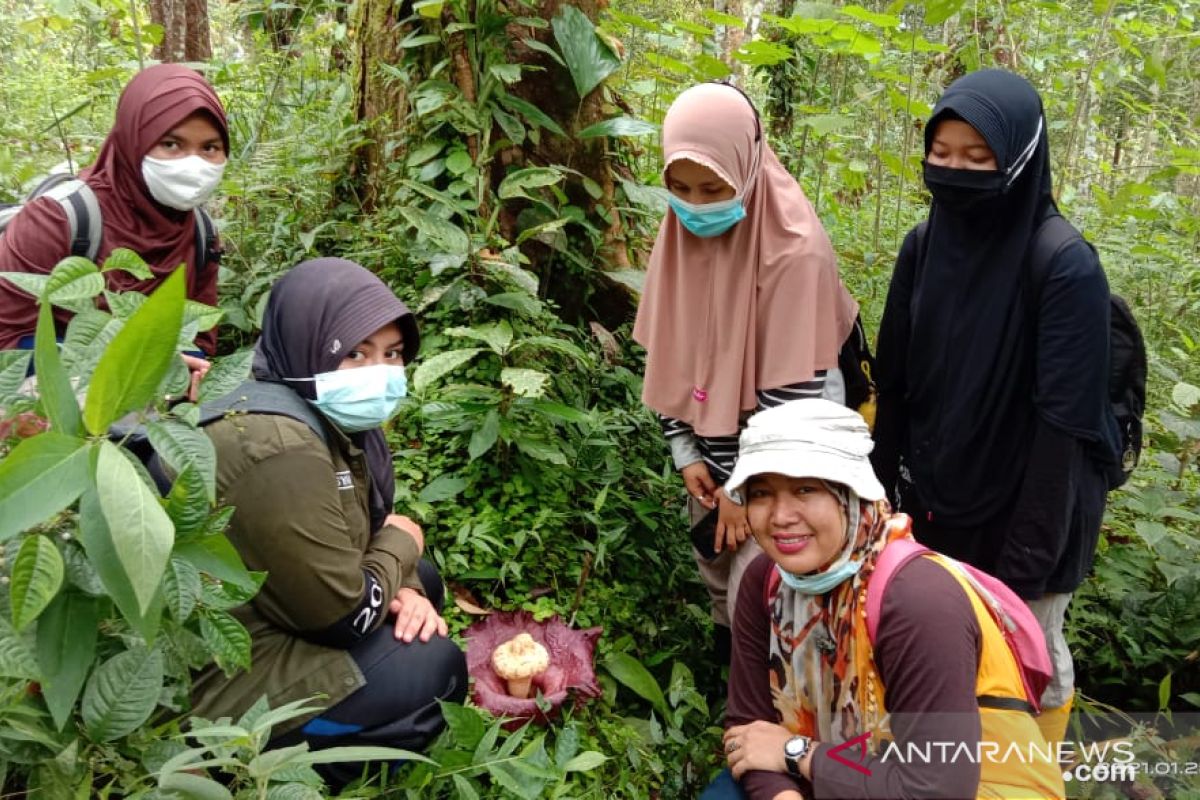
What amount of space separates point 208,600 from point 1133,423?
2321mm

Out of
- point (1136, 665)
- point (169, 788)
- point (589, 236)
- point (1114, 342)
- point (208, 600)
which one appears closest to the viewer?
point (169, 788)

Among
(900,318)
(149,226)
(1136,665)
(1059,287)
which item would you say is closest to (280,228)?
(149,226)

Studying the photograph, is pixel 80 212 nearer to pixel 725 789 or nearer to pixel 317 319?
pixel 317 319

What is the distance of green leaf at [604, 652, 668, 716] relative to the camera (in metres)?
2.96

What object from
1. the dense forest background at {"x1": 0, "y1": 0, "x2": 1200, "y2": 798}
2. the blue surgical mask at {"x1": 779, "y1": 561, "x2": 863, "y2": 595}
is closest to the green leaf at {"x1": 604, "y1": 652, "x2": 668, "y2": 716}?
the dense forest background at {"x1": 0, "y1": 0, "x2": 1200, "y2": 798}

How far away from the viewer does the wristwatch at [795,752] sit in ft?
6.74

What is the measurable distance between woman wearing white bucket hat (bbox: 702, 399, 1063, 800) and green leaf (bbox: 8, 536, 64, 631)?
1.30 meters

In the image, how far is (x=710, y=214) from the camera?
8.52 feet

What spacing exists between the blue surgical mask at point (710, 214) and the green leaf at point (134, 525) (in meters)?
1.88

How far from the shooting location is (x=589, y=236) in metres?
4.12

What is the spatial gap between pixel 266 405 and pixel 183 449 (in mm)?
881

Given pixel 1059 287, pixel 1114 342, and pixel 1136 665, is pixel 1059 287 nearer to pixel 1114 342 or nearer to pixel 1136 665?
pixel 1114 342

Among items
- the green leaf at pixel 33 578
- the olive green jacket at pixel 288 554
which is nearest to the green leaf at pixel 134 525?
the green leaf at pixel 33 578

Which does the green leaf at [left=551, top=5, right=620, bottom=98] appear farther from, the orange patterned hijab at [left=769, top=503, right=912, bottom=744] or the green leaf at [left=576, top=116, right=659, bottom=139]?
the orange patterned hijab at [left=769, top=503, right=912, bottom=744]
